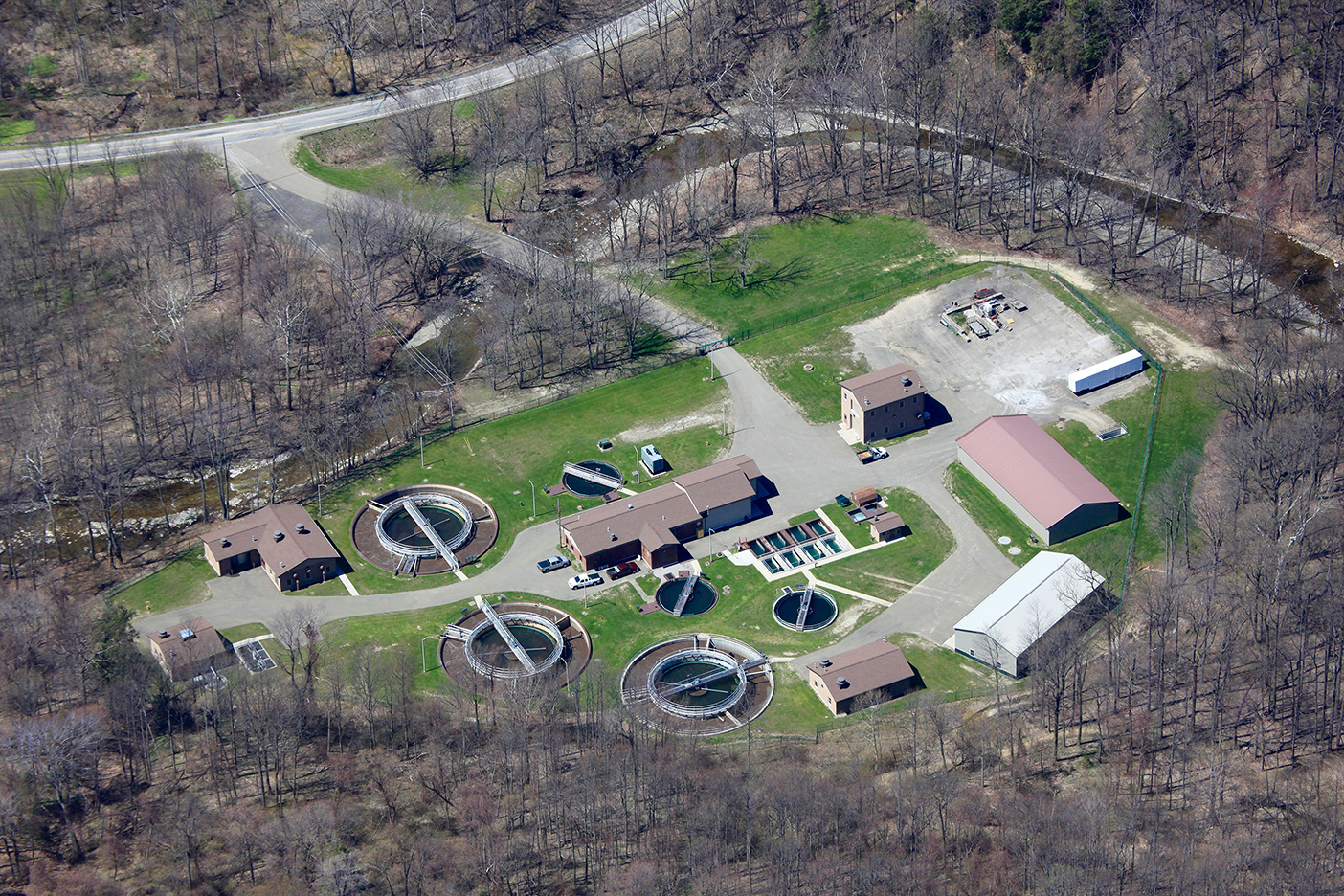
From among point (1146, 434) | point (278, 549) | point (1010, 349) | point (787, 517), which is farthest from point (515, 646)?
point (1146, 434)

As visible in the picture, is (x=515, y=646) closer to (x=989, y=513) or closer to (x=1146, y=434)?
(x=989, y=513)

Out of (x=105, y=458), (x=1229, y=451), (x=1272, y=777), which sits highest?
(x=105, y=458)

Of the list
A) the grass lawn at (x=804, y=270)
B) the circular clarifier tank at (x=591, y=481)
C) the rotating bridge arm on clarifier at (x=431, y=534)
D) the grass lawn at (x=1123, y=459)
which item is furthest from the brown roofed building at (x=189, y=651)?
the grass lawn at (x=1123, y=459)

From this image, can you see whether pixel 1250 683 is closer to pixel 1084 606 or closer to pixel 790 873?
pixel 1084 606

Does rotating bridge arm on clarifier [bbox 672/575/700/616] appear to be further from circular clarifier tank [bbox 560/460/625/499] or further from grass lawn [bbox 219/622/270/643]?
grass lawn [bbox 219/622/270/643]

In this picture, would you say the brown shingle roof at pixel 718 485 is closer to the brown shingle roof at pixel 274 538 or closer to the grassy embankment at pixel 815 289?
the grassy embankment at pixel 815 289

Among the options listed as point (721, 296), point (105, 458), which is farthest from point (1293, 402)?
point (105, 458)
